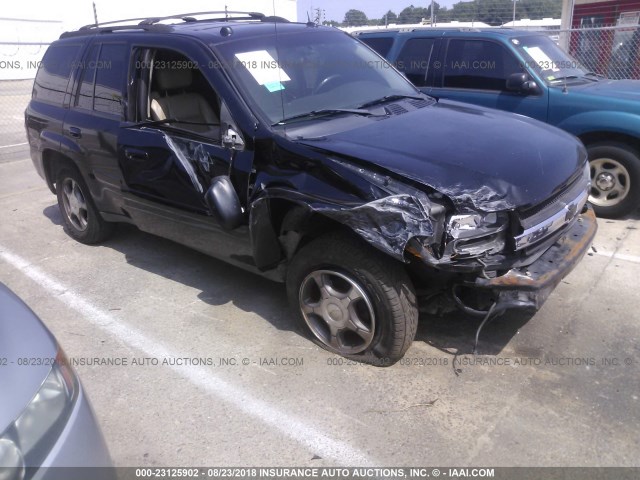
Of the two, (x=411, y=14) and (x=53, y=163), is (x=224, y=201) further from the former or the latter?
(x=411, y=14)

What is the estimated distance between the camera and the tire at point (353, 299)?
3.10 m

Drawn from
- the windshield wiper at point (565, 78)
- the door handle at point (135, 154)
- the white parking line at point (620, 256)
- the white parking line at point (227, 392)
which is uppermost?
the windshield wiper at point (565, 78)

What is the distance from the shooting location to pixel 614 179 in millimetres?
5664

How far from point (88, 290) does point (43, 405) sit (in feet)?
9.63

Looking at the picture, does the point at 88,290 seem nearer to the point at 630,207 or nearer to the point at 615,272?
the point at 615,272

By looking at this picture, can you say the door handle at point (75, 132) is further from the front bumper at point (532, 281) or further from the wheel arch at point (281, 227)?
the front bumper at point (532, 281)

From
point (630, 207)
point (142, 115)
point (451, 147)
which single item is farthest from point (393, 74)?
point (630, 207)

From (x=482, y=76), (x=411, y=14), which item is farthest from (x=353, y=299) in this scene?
(x=411, y=14)

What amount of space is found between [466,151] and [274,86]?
136 centimetres

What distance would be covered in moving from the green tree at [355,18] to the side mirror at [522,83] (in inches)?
441

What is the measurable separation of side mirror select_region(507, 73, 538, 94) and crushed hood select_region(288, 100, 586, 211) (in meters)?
→ 2.14

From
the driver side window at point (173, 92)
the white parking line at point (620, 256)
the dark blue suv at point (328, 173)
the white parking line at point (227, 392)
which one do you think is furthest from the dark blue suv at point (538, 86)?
the white parking line at point (227, 392)

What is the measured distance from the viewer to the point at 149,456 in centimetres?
281

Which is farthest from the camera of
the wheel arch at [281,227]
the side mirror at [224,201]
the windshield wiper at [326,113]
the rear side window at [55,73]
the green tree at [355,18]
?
the green tree at [355,18]
